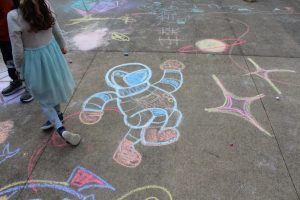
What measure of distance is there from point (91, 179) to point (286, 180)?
1841mm

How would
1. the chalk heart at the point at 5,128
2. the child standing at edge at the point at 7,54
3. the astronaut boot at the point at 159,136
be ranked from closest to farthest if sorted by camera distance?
the astronaut boot at the point at 159,136 < the chalk heart at the point at 5,128 < the child standing at edge at the point at 7,54

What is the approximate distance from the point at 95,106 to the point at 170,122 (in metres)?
0.98

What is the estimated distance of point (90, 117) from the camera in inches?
132

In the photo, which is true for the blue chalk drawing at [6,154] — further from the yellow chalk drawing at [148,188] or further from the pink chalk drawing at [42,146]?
the yellow chalk drawing at [148,188]

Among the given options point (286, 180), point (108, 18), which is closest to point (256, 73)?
point (286, 180)

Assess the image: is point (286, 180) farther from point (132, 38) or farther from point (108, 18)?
point (108, 18)

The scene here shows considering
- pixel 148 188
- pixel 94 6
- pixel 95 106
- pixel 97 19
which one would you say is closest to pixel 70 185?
pixel 148 188

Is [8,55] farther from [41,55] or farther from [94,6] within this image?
[94,6]

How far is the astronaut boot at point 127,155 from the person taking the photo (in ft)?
9.15

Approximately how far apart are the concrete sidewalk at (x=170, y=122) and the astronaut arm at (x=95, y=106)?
2 centimetres

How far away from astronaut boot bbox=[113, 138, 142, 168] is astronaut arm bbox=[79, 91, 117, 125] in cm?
54

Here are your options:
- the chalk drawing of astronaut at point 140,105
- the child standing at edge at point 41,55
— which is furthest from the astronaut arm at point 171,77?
the child standing at edge at point 41,55

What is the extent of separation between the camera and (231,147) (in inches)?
115

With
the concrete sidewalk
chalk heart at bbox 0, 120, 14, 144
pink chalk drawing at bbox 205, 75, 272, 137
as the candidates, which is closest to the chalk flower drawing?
the concrete sidewalk
